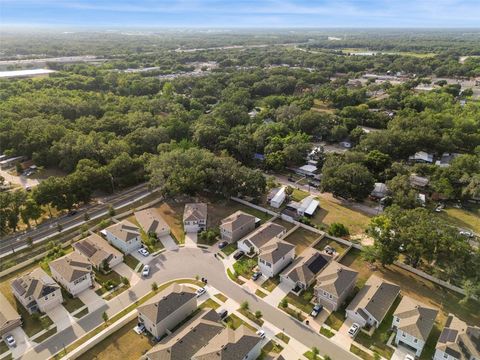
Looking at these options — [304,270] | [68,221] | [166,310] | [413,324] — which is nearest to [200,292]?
[166,310]

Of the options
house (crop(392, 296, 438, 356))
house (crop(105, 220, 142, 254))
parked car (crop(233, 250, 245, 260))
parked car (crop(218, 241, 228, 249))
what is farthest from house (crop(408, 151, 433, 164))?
house (crop(105, 220, 142, 254))

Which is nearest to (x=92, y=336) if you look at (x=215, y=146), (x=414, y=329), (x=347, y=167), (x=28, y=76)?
(x=414, y=329)

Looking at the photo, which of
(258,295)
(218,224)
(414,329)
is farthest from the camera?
(218,224)

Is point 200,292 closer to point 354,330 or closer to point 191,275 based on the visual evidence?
point 191,275

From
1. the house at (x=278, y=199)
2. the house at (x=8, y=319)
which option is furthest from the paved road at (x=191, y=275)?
the house at (x=278, y=199)

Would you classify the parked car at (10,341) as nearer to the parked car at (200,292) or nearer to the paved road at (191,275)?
the paved road at (191,275)

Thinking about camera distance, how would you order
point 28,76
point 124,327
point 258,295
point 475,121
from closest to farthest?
point 124,327, point 258,295, point 475,121, point 28,76

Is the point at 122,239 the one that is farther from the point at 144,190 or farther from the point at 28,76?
the point at 28,76
